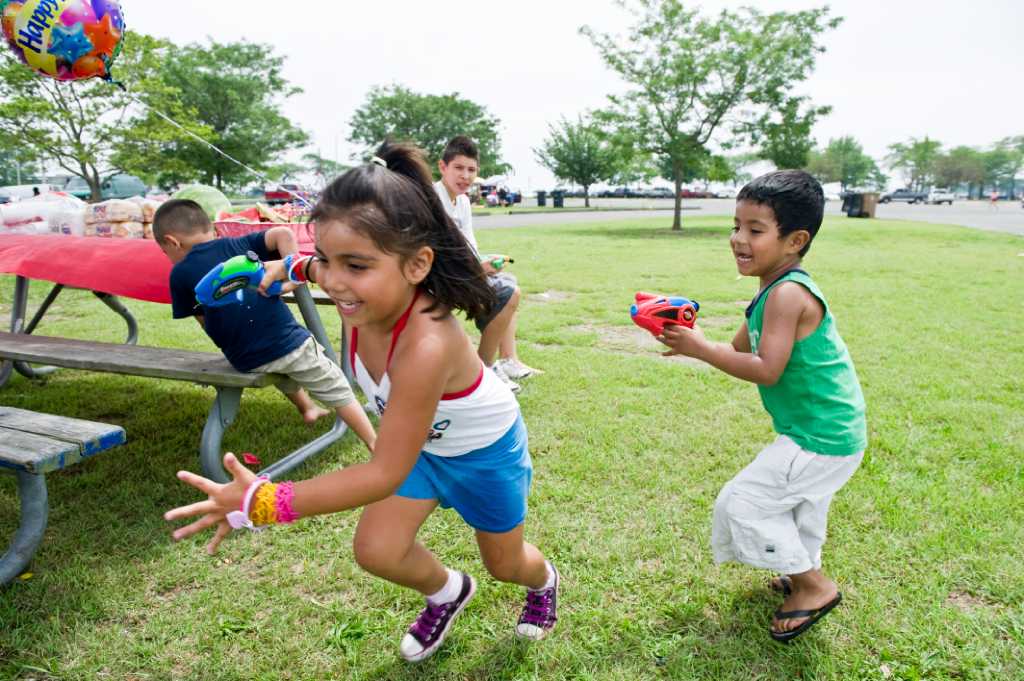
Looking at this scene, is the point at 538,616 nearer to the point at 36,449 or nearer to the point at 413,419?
the point at 413,419

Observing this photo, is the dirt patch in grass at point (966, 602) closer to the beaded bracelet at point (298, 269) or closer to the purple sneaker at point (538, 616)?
the purple sneaker at point (538, 616)

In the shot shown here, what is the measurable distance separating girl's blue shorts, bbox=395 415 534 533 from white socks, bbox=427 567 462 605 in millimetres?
285

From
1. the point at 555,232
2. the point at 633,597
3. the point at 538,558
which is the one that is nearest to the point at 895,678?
the point at 633,597

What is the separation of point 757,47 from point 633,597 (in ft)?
66.2

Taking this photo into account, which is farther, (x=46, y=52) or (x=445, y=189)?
(x=445, y=189)

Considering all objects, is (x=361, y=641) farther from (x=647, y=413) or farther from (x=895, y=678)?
(x=647, y=413)

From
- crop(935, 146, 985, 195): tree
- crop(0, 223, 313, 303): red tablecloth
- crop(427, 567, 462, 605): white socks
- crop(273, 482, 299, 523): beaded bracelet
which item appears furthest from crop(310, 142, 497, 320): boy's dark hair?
crop(935, 146, 985, 195): tree

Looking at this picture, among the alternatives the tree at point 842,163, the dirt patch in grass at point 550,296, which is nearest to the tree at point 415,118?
the dirt patch in grass at point 550,296

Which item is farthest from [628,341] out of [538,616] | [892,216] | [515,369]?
[892,216]

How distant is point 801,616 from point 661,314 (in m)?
1.08

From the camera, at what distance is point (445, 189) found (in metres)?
4.50

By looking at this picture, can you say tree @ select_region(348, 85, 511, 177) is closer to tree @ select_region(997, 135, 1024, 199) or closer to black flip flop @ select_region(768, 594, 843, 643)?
black flip flop @ select_region(768, 594, 843, 643)

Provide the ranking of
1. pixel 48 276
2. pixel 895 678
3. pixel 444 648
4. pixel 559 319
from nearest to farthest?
1. pixel 895 678
2. pixel 444 648
3. pixel 48 276
4. pixel 559 319

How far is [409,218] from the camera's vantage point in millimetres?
1591
